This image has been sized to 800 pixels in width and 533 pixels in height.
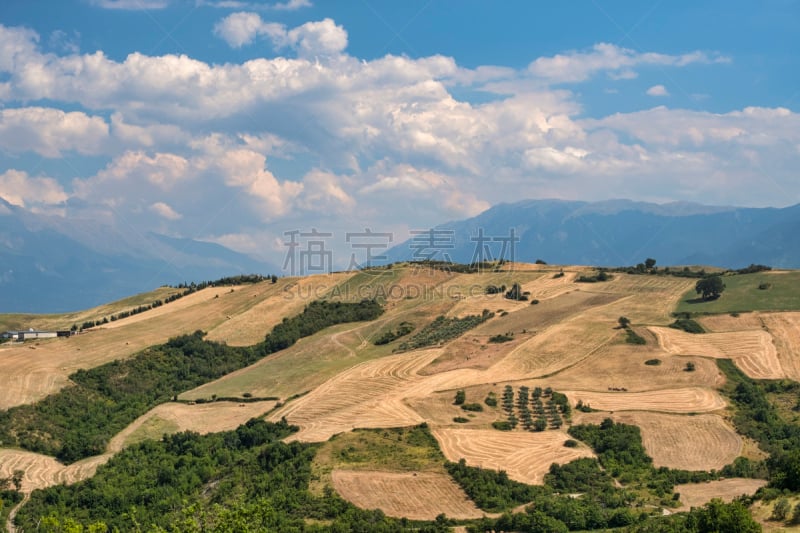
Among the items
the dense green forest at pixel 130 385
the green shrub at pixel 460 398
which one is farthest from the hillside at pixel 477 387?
the dense green forest at pixel 130 385

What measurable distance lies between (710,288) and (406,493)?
250ft

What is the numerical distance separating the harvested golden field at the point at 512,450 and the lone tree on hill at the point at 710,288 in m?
55.0

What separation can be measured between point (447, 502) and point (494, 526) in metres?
6.96

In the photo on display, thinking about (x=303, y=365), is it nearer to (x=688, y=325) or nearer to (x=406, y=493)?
(x=406, y=493)

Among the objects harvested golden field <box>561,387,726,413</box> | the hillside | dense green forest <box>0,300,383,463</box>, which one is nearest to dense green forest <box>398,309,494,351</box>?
the hillside

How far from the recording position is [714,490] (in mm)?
62906

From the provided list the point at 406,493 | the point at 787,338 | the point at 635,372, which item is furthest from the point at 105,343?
the point at 787,338

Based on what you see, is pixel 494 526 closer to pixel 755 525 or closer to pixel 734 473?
pixel 755 525

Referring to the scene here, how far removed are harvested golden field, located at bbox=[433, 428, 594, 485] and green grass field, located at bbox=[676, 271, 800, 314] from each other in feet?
162

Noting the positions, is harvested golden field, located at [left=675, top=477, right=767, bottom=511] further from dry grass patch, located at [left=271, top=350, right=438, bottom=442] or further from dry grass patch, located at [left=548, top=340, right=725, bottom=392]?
dry grass patch, located at [left=271, top=350, right=438, bottom=442]

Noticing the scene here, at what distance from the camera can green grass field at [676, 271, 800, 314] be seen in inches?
4402

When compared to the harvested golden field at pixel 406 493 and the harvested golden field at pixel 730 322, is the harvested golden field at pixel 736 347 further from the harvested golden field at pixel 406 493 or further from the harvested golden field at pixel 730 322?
the harvested golden field at pixel 406 493

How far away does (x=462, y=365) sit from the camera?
334 feet

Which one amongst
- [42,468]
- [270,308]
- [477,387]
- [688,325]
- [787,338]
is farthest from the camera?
[270,308]
